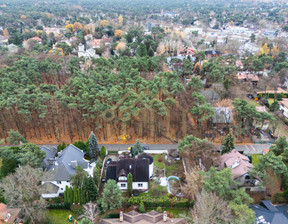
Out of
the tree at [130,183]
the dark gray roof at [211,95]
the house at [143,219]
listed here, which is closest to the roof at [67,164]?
the tree at [130,183]

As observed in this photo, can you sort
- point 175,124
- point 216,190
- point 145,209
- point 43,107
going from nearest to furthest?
point 216,190 → point 145,209 → point 43,107 → point 175,124

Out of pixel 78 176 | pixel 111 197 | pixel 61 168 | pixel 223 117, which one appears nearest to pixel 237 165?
pixel 223 117

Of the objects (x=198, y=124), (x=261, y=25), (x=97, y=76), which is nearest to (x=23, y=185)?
(x=97, y=76)

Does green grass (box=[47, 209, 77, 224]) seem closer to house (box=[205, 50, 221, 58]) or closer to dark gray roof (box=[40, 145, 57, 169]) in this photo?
dark gray roof (box=[40, 145, 57, 169])

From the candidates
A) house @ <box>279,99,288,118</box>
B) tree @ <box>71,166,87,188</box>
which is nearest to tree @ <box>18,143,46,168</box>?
tree @ <box>71,166,87,188</box>

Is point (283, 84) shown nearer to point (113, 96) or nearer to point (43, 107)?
point (113, 96)

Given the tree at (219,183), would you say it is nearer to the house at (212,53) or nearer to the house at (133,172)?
the house at (133,172)
